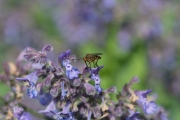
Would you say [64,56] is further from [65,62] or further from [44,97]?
[44,97]

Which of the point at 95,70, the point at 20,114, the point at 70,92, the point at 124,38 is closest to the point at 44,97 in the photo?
the point at 20,114

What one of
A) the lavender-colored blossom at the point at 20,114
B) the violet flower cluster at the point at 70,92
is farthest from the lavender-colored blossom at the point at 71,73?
the lavender-colored blossom at the point at 20,114

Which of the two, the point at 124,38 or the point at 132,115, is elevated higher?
the point at 124,38

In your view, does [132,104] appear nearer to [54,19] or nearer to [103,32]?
[103,32]

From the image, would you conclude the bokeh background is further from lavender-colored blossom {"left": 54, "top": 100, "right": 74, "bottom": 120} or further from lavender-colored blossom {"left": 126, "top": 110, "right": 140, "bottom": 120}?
lavender-colored blossom {"left": 54, "top": 100, "right": 74, "bottom": 120}

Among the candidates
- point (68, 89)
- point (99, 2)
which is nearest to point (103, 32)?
point (99, 2)

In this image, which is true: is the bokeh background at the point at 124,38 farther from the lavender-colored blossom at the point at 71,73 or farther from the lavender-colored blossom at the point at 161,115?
the lavender-colored blossom at the point at 71,73

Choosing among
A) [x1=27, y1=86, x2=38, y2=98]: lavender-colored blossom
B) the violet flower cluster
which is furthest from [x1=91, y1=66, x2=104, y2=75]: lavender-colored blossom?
[x1=27, y1=86, x2=38, y2=98]: lavender-colored blossom
